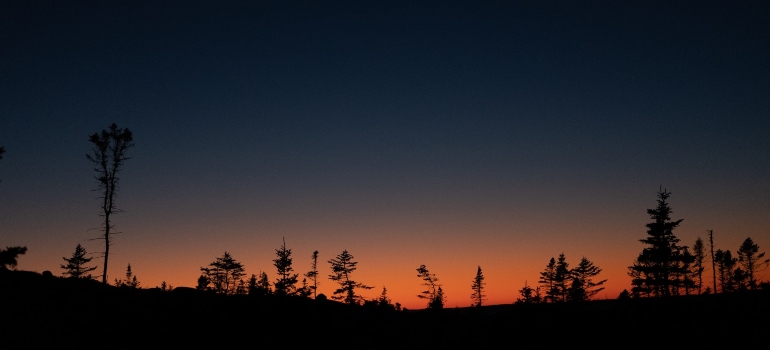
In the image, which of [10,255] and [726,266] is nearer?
[10,255]

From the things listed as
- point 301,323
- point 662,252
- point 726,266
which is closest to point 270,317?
point 301,323

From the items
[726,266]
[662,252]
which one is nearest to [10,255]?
[662,252]

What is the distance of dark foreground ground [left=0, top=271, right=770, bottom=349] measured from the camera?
806 inches

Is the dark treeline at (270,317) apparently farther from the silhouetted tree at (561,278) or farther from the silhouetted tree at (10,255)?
the silhouetted tree at (561,278)

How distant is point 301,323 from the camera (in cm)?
2506

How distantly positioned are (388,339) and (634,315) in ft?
44.8

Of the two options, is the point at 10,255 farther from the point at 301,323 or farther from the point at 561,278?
the point at 561,278

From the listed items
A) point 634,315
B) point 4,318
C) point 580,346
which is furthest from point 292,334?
point 634,315

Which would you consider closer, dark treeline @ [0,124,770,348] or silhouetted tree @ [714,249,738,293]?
dark treeline @ [0,124,770,348]

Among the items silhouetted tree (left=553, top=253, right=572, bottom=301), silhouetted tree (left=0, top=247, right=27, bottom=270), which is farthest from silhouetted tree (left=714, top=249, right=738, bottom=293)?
silhouetted tree (left=0, top=247, right=27, bottom=270)

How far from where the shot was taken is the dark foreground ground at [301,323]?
2047 cm

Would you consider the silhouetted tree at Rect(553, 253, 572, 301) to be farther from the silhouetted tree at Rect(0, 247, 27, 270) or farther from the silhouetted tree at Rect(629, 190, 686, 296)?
the silhouetted tree at Rect(0, 247, 27, 270)

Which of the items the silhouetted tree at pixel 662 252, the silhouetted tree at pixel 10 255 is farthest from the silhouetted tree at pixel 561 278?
the silhouetted tree at pixel 10 255

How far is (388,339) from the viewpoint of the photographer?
77.9ft
